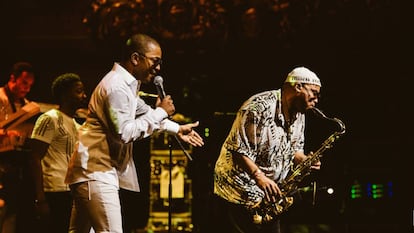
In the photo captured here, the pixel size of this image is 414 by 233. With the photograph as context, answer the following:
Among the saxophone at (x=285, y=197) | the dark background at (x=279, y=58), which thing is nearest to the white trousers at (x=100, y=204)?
the saxophone at (x=285, y=197)

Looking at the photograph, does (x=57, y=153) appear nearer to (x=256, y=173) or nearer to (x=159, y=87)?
(x=159, y=87)

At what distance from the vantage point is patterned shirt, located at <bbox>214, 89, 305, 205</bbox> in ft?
15.3

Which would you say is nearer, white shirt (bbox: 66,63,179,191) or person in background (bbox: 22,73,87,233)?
white shirt (bbox: 66,63,179,191)

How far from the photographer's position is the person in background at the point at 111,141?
393 cm

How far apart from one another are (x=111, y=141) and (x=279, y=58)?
16.4 ft

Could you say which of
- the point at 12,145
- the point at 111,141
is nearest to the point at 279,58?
the point at 12,145

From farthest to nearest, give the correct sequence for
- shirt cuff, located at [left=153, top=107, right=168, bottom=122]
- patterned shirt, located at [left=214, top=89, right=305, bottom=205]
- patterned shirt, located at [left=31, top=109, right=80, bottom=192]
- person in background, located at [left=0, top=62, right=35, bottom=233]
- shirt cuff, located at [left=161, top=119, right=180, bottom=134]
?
person in background, located at [left=0, top=62, right=35, bottom=233] → patterned shirt, located at [left=31, top=109, right=80, bottom=192] → patterned shirt, located at [left=214, top=89, right=305, bottom=205] → shirt cuff, located at [left=161, top=119, right=180, bottom=134] → shirt cuff, located at [left=153, top=107, right=168, bottom=122]

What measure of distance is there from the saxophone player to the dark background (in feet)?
10.3

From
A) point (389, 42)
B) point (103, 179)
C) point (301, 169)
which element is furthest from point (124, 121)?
point (389, 42)

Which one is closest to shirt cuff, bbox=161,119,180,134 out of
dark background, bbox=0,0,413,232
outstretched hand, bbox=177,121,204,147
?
outstretched hand, bbox=177,121,204,147

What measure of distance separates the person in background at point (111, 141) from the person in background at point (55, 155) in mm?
1387

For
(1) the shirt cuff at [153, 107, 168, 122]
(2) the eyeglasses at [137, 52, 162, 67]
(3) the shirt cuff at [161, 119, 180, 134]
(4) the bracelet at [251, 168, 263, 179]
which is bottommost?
(4) the bracelet at [251, 168, 263, 179]

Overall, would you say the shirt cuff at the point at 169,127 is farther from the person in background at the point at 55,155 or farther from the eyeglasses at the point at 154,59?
the person in background at the point at 55,155

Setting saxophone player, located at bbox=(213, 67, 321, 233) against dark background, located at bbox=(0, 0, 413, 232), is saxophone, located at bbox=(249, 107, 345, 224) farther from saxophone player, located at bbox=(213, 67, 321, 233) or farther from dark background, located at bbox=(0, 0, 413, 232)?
dark background, located at bbox=(0, 0, 413, 232)
